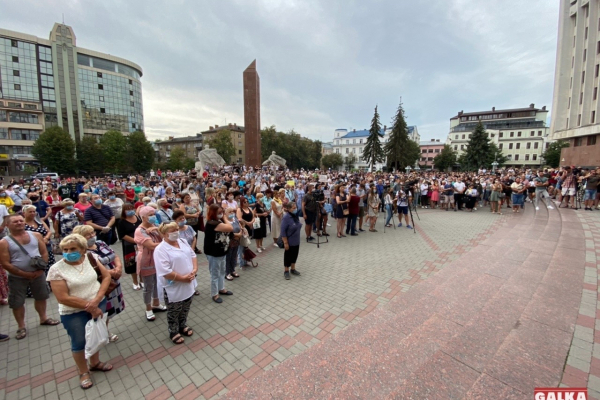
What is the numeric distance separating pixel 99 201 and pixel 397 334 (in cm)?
695

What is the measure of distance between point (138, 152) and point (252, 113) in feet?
109

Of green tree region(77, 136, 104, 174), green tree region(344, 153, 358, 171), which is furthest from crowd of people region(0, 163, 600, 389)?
green tree region(344, 153, 358, 171)

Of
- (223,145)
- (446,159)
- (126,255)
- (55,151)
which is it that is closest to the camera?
(126,255)

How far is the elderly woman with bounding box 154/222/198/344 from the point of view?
3471mm

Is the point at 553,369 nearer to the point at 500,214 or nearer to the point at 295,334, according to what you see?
the point at 295,334

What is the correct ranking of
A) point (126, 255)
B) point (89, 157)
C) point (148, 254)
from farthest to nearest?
point (89, 157) → point (126, 255) → point (148, 254)

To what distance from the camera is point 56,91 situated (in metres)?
56.4

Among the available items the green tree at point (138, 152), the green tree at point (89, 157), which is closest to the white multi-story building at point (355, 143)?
the green tree at point (138, 152)

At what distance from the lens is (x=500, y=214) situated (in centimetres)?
1327

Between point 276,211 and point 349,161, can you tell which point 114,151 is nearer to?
point 276,211

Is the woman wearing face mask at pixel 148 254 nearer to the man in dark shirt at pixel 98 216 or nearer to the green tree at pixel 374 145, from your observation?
the man in dark shirt at pixel 98 216

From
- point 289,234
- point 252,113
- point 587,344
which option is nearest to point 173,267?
point 289,234

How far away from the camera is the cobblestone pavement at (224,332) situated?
298 cm

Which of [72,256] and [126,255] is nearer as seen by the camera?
[72,256]
